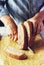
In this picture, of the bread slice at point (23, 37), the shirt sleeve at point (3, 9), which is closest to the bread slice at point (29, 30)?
the bread slice at point (23, 37)

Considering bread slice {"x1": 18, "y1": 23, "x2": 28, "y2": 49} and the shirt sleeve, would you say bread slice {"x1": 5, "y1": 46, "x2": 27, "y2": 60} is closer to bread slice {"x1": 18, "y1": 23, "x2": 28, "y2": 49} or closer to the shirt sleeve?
bread slice {"x1": 18, "y1": 23, "x2": 28, "y2": 49}

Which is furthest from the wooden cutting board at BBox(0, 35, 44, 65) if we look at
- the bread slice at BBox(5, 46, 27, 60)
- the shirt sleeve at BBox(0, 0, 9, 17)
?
the shirt sleeve at BBox(0, 0, 9, 17)

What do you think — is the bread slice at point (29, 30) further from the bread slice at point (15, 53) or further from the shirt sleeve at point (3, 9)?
the shirt sleeve at point (3, 9)

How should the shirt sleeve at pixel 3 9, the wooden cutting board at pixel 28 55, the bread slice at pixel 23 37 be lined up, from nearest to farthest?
the wooden cutting board at pixel 28 55 < the bread slice at pixel 23 37 < the shirt sleeve at pixel 3 9

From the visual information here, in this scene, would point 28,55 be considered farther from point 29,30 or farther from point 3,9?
point 3,9

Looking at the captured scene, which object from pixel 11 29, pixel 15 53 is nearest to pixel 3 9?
pixel 11 29

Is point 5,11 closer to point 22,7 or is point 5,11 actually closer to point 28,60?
point 22,7

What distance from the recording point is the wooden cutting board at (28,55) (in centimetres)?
103

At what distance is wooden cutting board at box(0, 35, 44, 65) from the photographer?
1035mm

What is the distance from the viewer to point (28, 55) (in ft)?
3.59

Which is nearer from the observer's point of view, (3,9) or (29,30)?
(29,30)

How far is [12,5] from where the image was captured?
140 centimetres

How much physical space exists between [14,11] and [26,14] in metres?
0.08

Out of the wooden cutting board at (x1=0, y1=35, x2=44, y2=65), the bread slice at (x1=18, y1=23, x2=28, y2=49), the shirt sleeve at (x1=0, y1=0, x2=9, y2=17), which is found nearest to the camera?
the wooden cutting board at (x1=0, y1=35, x2=44, y2=65)
